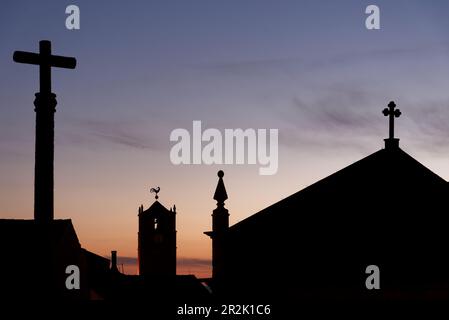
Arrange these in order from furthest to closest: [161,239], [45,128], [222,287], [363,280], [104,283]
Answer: [161,239]
[104,283]
[222,287]
[363,280]
[45,128]

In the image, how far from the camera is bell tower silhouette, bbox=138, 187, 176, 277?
2542 inches

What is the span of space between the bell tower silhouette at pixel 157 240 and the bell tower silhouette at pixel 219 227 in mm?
40298

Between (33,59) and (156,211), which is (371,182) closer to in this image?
(33,59)

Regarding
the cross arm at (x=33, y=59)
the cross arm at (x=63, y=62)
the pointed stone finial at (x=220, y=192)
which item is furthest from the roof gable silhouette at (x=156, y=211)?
the cross arm at (x=33, y=59)

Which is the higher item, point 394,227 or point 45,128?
point 45,128

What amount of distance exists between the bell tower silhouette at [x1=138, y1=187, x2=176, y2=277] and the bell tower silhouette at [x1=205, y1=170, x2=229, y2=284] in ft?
132

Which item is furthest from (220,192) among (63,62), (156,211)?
(156,211)

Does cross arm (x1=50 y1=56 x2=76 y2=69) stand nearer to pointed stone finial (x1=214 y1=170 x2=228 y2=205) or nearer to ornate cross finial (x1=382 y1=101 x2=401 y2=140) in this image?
pointed stone finial (x1=214 y1=170 x2=228 y2=205)

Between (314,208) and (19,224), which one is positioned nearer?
(314,208)

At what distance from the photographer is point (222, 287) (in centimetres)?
2362
